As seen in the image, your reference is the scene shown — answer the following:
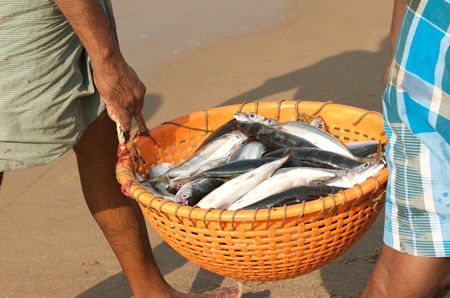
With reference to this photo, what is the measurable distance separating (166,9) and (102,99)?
6.11 m

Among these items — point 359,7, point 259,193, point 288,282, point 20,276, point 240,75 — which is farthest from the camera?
point 359,7

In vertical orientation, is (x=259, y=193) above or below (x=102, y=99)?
below

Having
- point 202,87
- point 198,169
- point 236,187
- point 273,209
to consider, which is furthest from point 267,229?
point 202,87

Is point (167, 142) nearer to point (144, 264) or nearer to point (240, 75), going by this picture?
point (144, 264)

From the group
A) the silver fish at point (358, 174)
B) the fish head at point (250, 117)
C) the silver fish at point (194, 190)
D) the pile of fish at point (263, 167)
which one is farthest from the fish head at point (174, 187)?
the silver fish at point (358, 174)

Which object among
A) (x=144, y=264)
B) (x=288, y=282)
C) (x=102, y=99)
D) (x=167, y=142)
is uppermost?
(x=102, y=99)

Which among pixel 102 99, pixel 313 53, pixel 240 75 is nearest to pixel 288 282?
pixel 102 99

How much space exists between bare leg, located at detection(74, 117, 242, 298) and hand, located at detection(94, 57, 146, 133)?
402mm

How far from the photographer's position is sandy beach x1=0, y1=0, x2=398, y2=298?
3.85 meters

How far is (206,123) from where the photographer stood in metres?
3.48

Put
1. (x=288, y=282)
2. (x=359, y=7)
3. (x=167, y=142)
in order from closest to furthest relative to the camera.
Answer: (x=167, y=142), (x=288, y=282), (x=359, y=7)

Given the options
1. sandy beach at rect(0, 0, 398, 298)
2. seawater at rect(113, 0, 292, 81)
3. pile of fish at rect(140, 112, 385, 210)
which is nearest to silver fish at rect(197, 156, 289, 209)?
pile of fish at rect(140, 112, 385, 210)

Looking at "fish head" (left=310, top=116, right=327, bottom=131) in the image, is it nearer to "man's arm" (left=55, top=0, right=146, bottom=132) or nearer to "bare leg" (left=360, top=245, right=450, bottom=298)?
"man's arm" (left=55, top=0, right=146, bottom=132)

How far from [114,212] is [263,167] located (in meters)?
0.80
